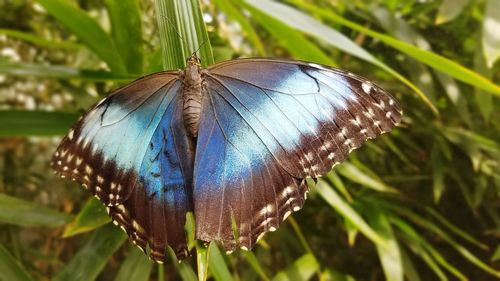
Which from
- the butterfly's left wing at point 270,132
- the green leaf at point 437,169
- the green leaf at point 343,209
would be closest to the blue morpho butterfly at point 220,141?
the butterfly's left wing at point 270,132

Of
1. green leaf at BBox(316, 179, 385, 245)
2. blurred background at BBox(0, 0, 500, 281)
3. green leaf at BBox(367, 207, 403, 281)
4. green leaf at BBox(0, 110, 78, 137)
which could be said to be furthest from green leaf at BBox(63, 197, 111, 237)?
green leaf at BBox(367, 207, 403, 281)

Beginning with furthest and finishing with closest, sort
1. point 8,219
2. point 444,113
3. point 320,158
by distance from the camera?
point 444,113 → point 8,219 → point 320,158

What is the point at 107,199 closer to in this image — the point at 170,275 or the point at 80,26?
the point at 80,26

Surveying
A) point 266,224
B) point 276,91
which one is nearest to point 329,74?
point 276,91

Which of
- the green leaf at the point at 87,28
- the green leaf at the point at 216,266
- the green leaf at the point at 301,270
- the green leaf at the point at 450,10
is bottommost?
the green leaf at the point at 216,266

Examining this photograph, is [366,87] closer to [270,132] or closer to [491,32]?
[270,132]

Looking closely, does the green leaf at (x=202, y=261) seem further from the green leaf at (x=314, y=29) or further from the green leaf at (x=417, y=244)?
the green leaf at (x=417, y=244)
